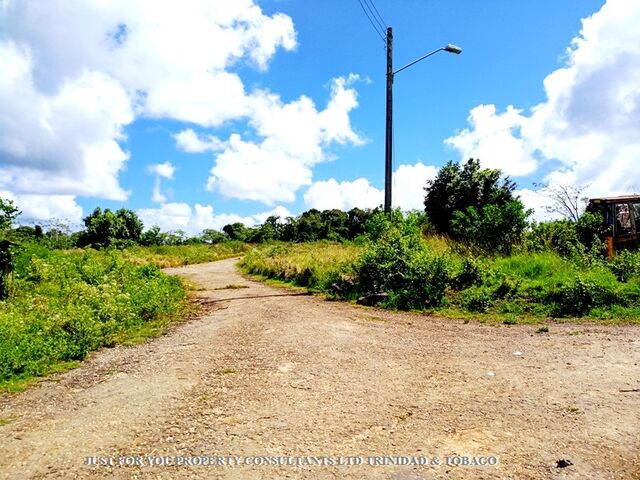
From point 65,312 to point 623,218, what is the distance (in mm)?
15552

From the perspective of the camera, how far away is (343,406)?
13.4ft

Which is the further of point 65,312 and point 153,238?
point 153,238

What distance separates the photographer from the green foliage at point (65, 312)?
19.0 feet

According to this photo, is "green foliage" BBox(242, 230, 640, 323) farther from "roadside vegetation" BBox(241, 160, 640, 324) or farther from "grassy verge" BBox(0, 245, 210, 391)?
"grassy verge" BBox(0, 245, 210, 391)

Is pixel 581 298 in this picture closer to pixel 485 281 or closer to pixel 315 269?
pixel 485 281

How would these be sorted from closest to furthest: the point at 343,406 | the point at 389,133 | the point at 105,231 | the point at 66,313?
the point at 343,406 → the point at 66,313 → the point at 389,133 → the point at 105,231

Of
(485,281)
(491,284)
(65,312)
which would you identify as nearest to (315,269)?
(485,281)

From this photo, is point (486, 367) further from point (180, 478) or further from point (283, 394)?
point (180, 478)

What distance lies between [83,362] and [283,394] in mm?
3223

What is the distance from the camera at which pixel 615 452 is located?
10.3 ft

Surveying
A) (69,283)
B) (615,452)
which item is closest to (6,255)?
(69,283)

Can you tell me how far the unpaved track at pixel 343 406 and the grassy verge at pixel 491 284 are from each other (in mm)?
1704

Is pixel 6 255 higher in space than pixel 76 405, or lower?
higher

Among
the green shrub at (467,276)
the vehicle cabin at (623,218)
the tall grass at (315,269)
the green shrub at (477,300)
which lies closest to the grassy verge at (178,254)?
the tall grass at (315,269)
